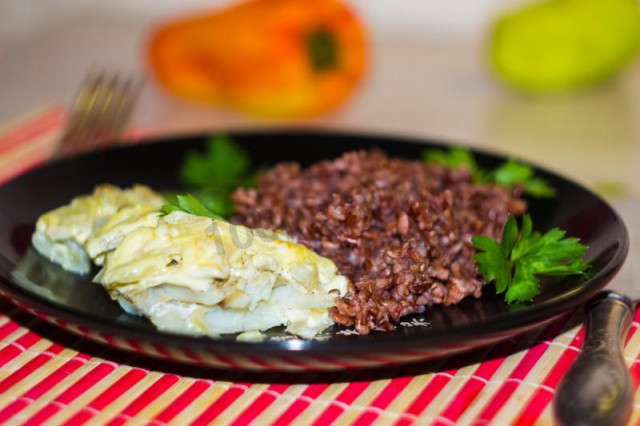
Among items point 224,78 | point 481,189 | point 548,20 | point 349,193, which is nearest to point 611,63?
point 548,20

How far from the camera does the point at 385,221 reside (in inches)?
110

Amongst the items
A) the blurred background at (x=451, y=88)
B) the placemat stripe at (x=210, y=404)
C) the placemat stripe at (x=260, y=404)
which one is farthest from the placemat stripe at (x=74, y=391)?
the blurred background at (x=451, y=88)

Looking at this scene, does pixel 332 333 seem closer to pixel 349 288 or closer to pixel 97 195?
pixel 349 288

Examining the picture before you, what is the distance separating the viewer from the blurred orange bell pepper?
16.5 feet

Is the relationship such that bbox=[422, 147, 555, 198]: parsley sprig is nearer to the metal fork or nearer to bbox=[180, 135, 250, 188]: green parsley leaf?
bbox=[180, 135, 250, 188]: green parsley leaf

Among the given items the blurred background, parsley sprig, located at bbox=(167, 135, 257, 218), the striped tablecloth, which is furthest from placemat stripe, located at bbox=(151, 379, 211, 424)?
the blurred background

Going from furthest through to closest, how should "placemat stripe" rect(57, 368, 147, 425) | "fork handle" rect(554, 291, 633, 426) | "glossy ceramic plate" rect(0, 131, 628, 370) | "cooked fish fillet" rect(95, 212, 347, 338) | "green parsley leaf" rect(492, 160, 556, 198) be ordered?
"green parsley leaf" rect(492, 160, 556, 198) → "cooked fish fillet" rect(95, 212, 347, 338) → "placemat stripe" rect(57, 368, 147, 425) → "glossy ceramic plate" rect(0, 131, 628, 370) → "fork handle" rect(554, 291, 633, 426)

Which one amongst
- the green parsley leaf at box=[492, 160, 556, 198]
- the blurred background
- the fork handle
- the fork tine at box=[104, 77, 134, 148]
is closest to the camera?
the fork handle

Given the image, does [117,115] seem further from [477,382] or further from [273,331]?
[477,382]

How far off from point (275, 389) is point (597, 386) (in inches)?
30.3

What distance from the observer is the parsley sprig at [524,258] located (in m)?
2.56

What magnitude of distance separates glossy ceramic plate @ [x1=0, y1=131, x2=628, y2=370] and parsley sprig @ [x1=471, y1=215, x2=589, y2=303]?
1.8 inches

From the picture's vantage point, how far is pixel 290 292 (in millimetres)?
2438

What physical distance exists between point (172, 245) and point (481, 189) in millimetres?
1126
